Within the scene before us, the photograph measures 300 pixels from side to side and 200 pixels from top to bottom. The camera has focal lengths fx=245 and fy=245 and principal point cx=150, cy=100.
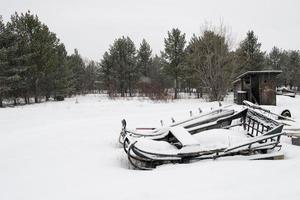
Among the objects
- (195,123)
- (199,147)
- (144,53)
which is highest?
(144,53)

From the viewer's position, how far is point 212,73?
22438 mm

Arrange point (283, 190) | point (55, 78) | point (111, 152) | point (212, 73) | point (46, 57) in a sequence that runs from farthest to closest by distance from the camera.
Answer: point (55, 78)
point (46, 57)
point (212, 73)
point (111, 152)
point (283, 190)

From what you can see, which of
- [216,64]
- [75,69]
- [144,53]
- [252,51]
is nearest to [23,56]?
[216,64]

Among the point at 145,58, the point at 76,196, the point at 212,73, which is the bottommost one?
the point at 76,196

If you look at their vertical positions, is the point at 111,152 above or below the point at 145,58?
below

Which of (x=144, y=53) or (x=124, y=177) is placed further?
(x=144, y=53)

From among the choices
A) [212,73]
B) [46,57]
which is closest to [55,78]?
[46,57]

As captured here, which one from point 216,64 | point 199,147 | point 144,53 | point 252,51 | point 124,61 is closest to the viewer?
point 199,147

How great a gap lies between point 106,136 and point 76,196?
4.36 metres

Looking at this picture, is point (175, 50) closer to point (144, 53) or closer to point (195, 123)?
point (144, 53)

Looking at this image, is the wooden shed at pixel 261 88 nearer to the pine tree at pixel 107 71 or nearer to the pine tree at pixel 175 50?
the pine tree at pixel 175 50

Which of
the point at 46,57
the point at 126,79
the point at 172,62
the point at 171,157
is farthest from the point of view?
the point at 126,79

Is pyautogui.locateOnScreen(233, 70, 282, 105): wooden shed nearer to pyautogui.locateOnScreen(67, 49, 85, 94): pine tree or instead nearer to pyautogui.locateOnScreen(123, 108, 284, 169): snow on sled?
pyautogui.locateOnScreen(123, 108, 284, 169): snow on sled

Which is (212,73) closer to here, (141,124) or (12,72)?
(141,124)
